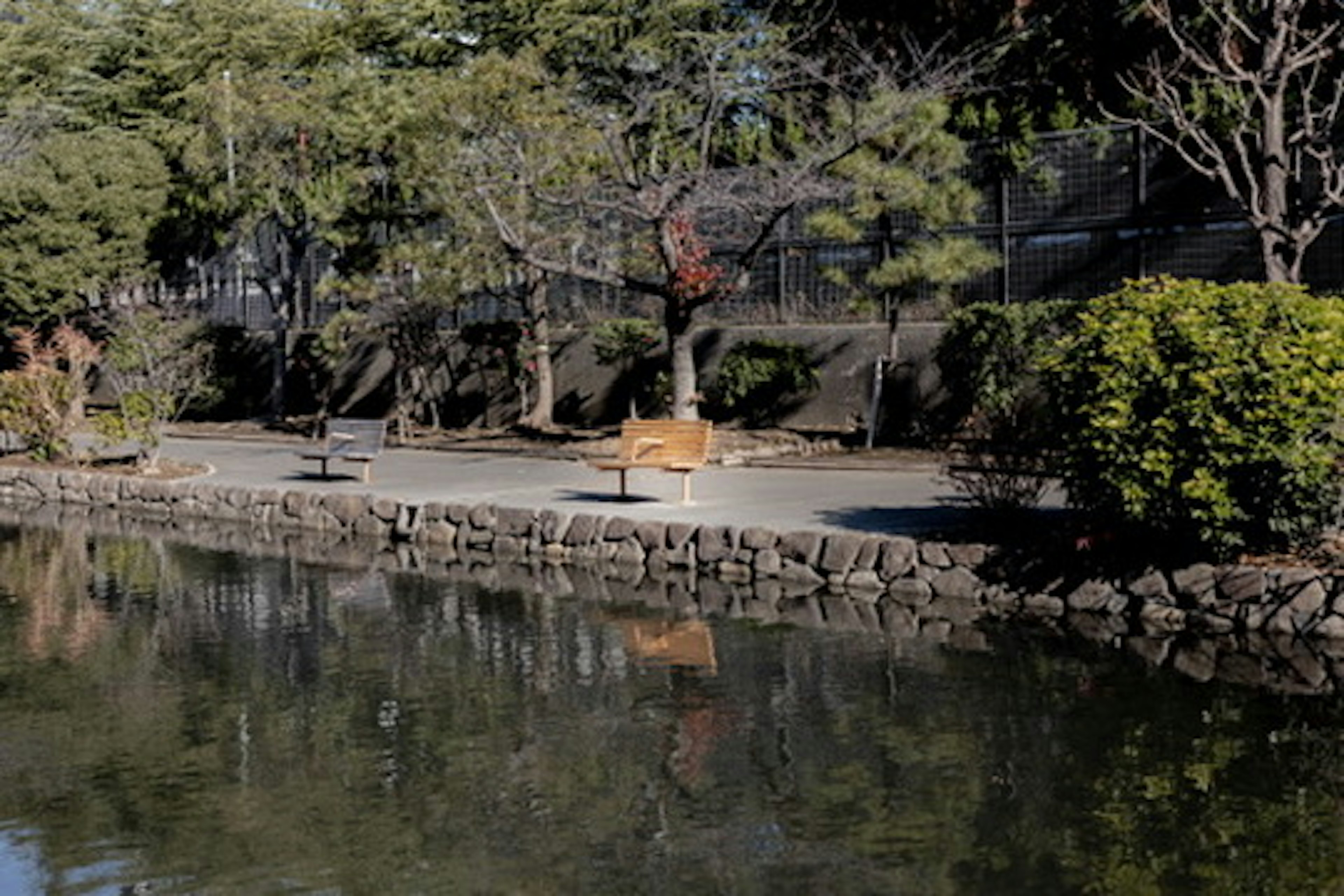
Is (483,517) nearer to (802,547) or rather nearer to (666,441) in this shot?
(666,441)

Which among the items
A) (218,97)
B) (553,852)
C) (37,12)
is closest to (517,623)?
(553,852)

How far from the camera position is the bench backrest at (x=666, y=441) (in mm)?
17875

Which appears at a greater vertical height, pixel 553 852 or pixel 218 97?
pixel 218 97

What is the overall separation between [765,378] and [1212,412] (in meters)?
13.6

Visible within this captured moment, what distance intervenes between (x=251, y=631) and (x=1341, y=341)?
8343mm

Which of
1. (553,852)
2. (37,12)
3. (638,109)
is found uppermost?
Result: (37,12)

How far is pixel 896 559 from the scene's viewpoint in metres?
14.1

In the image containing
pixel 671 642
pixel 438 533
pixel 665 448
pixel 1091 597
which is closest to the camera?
pixel 671 642

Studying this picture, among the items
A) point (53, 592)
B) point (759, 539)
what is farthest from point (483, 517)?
point (53, 592)

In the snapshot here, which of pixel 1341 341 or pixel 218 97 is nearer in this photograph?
pixel 1341 341

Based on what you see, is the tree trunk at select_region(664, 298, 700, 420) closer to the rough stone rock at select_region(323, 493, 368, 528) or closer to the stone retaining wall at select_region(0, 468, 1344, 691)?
→ the rough stone rock at select_region(323, 493, 368, 528)

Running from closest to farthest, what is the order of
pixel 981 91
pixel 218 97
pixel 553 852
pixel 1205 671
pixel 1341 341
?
1. pixel 553 852
2. pixel 1205 671
3. pixel 1341 341
4. pixel 981 91
5. pixel 218 97

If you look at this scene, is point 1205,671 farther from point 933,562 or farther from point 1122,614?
point 933,562

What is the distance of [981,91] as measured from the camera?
26.8 metres
